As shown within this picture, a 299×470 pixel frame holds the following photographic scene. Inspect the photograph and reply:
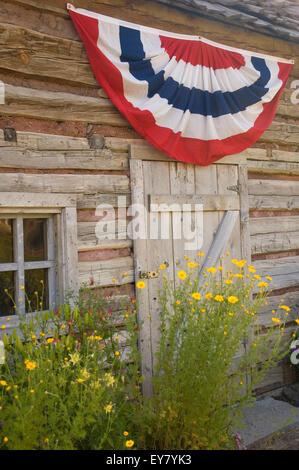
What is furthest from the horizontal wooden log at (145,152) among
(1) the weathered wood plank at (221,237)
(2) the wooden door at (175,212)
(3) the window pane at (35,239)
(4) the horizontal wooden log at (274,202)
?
(4) the horizontal wooden log at (274,202)

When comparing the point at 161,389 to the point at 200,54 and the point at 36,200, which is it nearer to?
the point at 36,200

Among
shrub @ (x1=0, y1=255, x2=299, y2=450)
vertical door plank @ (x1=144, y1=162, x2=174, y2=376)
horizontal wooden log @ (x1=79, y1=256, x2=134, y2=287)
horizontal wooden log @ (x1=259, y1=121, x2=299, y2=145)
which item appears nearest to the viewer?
shrub @ (x1=0, y1=255, x2=299, y2=450)

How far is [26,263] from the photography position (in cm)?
387

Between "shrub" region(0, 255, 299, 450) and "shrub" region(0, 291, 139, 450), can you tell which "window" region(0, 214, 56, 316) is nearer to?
"shrub" region(0, 291, 139, 450)

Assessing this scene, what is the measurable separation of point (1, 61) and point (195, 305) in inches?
95.1

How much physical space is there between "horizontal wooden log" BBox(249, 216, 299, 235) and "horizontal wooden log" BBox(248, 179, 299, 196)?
11.8 inches

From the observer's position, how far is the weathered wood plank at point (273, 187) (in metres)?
5.41

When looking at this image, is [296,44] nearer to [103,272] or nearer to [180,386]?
[103,272]

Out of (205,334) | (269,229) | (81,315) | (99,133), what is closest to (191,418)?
(205,334)

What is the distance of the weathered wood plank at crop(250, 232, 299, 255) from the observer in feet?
17.6

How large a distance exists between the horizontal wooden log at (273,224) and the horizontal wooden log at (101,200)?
5.60 ft

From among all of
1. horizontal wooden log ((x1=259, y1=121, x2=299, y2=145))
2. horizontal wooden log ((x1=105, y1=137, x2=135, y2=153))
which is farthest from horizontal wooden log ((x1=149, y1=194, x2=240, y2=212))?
horizontal wooden log ((x1=259, y1=121, x2=299, y2=145))

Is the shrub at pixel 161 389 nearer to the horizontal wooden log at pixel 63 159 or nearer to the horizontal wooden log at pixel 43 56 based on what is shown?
the horizontal wooden log at pixel 63 159

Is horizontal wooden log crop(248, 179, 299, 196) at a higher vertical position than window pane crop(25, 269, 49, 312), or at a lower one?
higher
